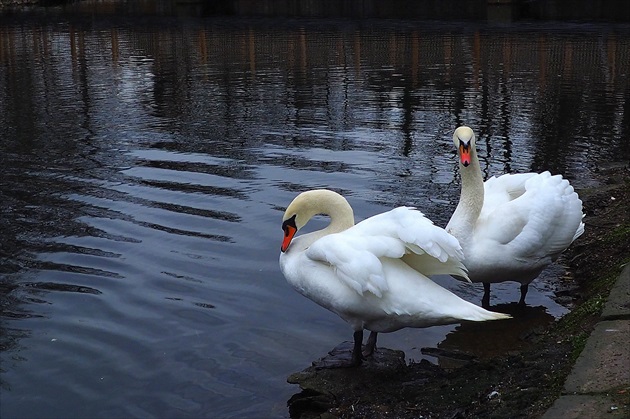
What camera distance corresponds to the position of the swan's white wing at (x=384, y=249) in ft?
15.1

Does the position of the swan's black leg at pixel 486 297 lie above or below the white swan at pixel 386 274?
below

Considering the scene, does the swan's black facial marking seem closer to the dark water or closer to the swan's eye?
the dark water

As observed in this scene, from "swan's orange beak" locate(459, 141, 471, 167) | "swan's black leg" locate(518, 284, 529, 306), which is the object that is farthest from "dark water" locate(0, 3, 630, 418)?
"swan's orange beak" locate(459, 141, 471, 167)

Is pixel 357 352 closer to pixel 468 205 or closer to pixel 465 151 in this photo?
pixel 468 205

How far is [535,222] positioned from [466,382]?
1604 mm

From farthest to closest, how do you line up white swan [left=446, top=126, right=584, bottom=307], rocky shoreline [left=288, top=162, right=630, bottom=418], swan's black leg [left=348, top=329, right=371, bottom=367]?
white swan [left=446, top=126, right=584, bottom=307] < swan's black leg [left=348, top=329, right=371, bottom=367] < rocky shoreline [left=288, top=162, right=630, bottom=418]

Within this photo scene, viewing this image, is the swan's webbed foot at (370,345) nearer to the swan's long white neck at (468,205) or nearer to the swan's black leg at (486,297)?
the swan's long white neck at (468,205)

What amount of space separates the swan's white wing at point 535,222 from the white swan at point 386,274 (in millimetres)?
720

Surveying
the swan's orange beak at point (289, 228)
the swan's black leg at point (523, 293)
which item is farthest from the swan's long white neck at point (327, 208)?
the swan's black leg at point (523, 293)

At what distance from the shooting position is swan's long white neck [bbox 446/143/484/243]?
19.0 feet

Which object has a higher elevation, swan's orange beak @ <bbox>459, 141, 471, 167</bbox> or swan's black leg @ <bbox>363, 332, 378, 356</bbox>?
swan's orange beak @ <bbox>459, 141, 471, 167</bbox>

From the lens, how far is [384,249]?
4.69 m

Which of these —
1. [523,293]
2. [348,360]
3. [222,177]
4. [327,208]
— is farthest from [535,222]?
[222,177]

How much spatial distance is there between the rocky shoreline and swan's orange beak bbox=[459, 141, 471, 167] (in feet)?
3.77
